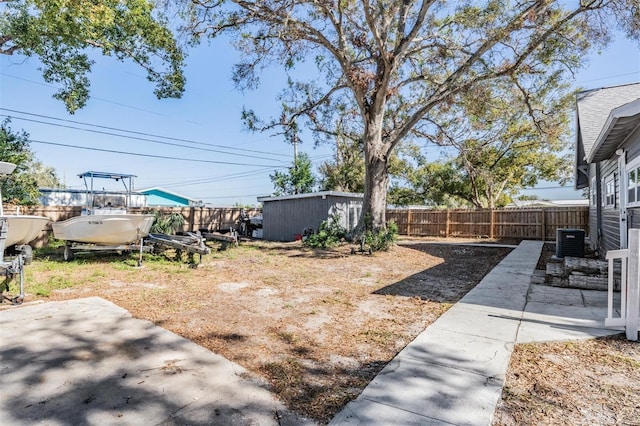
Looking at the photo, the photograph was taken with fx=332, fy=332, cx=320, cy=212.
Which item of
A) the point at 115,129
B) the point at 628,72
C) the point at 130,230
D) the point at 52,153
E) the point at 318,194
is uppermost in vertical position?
the point at 628,72

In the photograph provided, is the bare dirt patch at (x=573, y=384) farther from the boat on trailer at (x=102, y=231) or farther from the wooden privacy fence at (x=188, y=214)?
the wooden privacy fence at (x=188, y=214)

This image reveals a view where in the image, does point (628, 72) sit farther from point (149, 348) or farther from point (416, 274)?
point (149, 348)

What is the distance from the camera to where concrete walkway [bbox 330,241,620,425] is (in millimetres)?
2084

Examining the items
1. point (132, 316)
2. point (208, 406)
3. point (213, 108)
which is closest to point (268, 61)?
point (132, 316)

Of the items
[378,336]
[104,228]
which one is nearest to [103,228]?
[104,228]

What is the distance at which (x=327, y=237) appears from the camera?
38.3ft

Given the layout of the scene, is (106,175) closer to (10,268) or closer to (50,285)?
(50,285)

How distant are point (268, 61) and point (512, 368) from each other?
12.0 meters

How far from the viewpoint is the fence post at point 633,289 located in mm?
3238

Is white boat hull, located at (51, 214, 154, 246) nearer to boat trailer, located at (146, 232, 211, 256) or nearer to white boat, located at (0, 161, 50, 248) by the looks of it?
boat trailer, located at (146, 232, 211, 256)

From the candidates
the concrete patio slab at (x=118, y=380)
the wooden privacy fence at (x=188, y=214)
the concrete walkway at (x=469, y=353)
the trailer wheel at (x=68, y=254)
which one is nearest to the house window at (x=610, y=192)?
the concrete walkway at (x=469, y=353)

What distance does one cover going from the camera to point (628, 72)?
16.8m

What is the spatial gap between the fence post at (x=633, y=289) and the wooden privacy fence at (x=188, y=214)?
12847mm

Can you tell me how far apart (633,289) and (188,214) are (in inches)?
615
